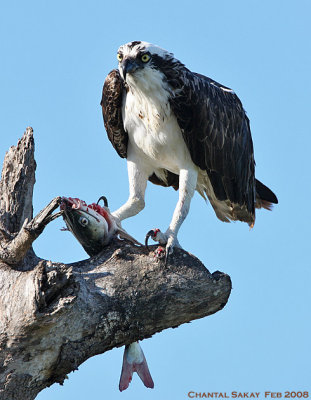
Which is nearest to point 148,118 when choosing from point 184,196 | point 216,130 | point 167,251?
point 216,130

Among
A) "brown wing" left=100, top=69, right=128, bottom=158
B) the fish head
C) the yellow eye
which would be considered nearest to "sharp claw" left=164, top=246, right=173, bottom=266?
the fish head

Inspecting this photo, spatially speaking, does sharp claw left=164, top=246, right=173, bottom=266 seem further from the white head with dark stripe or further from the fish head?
the white head with dark stripe

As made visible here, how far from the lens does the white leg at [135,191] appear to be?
9.13m

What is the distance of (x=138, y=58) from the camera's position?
8.41 metres

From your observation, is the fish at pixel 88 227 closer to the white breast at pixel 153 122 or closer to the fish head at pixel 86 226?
the fish head at pixel 86 226

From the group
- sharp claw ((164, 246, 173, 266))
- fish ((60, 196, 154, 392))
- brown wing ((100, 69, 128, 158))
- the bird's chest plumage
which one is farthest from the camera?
brown wing ((100, 69, 128, 158))

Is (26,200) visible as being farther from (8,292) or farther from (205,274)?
(205,274)

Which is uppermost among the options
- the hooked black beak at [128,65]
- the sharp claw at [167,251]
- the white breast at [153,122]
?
the hooked black beak at [128,65]

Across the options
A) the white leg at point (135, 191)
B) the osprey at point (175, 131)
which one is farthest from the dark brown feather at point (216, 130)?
the white leg at point (135, 191)

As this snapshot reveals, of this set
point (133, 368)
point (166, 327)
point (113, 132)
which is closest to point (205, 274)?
point (166, 327)

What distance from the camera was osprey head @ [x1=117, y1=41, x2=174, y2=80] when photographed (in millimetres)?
8352

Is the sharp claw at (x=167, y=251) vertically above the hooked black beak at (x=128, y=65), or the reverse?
the hooked black beak at (x=128, y=65)

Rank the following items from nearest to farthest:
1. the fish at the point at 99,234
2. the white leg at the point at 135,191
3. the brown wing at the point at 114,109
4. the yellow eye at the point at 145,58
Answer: the fish at the point at 99,234 < the yellow eye at the point at 145,58 < the brown wing at the point at 114,109 < the white leg at the point at 135,191

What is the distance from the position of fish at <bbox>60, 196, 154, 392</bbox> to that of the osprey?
64 cm
